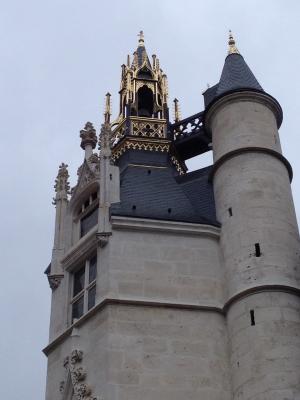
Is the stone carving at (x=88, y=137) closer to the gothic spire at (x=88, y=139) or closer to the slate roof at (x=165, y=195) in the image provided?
the gothic spire at (x=88, y=139)

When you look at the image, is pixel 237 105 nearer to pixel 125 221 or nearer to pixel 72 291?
pixel 125 221

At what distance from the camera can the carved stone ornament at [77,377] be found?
1802 centimetres

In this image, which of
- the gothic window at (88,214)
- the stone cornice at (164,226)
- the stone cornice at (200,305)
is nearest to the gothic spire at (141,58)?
the gothic window at (88,214)

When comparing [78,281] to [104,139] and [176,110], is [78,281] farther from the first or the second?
[176,110]

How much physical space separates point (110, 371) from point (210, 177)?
6.43 metres

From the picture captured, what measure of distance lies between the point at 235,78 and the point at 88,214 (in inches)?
210

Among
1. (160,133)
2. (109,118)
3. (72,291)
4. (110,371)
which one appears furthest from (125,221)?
(109,118)

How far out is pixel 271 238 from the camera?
19438 mm

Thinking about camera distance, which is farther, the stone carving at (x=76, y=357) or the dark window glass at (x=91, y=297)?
the dark window glass at (x=91, y=297)

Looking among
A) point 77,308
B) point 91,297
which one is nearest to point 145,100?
point 77,308

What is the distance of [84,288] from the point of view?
803 inches

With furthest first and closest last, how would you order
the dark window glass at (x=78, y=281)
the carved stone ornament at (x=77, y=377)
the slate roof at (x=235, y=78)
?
the slate roof at (x=235, y=78) → the dark window glass at (x=78, y=281) → the carved stone ornament at (x=77, y=377)

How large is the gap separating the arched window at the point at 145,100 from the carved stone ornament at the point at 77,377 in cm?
1078

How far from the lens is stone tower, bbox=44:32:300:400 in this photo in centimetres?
1786
